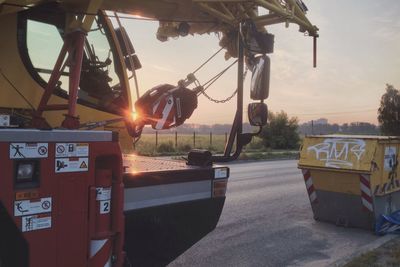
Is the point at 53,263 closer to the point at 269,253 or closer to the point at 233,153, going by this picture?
the point at 233,153

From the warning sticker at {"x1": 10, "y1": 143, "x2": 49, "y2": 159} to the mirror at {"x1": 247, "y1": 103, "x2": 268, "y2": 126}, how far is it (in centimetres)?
182

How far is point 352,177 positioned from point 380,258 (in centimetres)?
182

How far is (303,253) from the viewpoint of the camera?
6.22 m

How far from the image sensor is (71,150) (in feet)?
9.10

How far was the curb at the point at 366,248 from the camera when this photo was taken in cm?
551

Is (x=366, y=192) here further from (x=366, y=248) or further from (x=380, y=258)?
(x=380, y=258)

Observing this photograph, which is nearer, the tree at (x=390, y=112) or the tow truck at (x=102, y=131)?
the tow truck at (x=102, y=131)

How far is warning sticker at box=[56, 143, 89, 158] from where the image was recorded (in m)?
2.72

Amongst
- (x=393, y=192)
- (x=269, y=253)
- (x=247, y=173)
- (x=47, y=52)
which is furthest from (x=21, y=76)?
(x=247, y=173)

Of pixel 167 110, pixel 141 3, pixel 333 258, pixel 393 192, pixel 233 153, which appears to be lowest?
pixel 333 258

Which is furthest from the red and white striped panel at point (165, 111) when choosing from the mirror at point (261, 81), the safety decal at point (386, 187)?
the safety decal at point (386, 187)

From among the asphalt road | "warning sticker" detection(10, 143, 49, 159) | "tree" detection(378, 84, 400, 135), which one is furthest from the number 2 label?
"tree" detection(378, 84, 400, 135)

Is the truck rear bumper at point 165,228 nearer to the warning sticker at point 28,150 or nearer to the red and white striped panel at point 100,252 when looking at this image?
the red and white striped panel at point 100,252

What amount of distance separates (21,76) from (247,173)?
12406 millimetres
